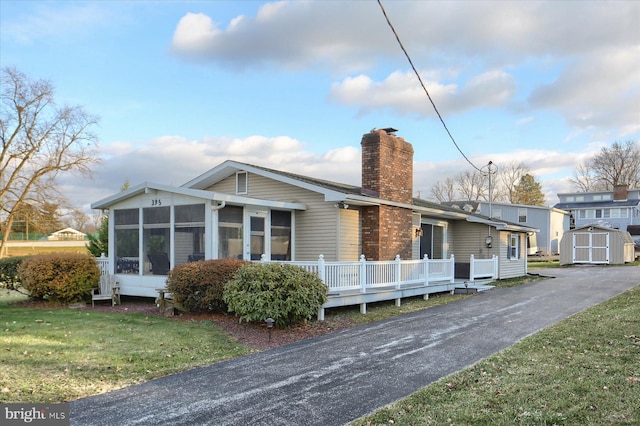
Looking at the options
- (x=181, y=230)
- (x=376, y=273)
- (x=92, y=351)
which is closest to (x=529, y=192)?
(x=376, y=273)

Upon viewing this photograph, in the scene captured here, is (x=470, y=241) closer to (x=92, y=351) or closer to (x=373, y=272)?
(x=373, y=272)

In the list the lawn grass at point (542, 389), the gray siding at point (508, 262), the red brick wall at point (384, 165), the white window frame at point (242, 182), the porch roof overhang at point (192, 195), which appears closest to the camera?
the lawn grass at point (542, 389)

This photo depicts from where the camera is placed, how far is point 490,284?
1817 cm

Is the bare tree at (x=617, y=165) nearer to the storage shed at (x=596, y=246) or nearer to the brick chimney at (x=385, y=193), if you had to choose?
the storage shed at (x=596, y=246)

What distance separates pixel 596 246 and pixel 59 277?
104ft

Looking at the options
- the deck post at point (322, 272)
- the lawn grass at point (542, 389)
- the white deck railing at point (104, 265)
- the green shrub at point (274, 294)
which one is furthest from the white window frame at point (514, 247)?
the white deck railing at point (104, 265)

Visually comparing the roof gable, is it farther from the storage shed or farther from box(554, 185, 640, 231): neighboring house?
box(554, 185, 640, 231): neighboring house

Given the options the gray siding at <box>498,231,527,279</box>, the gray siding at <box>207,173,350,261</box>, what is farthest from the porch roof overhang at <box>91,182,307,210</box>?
the gray siding at <box>498,231,527,279</box>

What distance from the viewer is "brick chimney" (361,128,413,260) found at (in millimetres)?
14039

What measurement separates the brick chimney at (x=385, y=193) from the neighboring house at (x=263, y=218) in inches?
1.2

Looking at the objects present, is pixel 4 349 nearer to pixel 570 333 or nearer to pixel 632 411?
pixel 632 411

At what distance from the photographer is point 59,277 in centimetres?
1229

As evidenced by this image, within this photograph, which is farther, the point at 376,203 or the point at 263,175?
the point at 263,175

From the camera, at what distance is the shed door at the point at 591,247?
30906 mm
